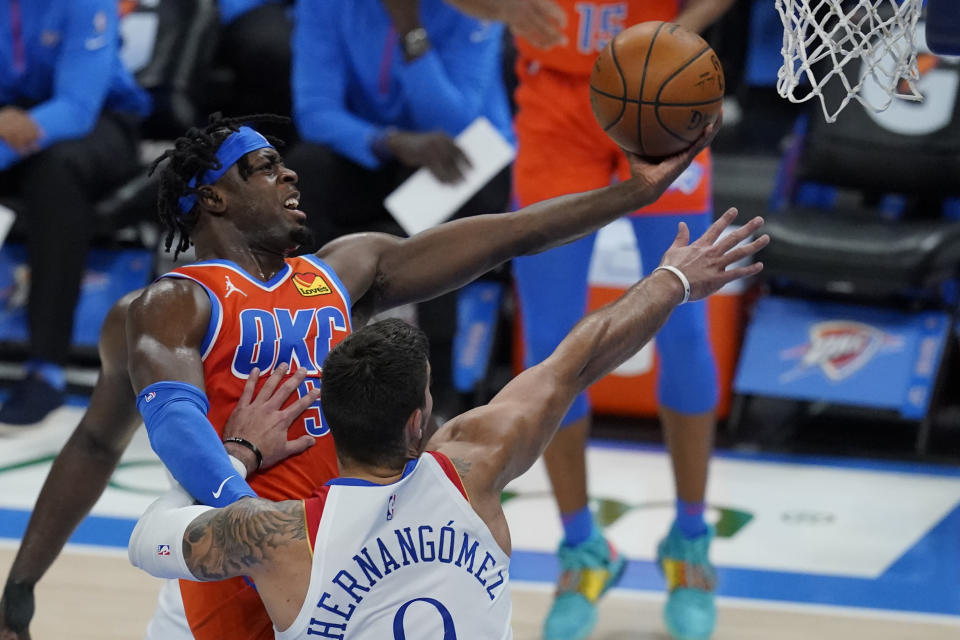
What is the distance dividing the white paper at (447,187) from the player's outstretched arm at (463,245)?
4.96 ft

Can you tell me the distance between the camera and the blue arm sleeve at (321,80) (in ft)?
17.1

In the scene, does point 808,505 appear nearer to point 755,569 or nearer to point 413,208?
point 755,569

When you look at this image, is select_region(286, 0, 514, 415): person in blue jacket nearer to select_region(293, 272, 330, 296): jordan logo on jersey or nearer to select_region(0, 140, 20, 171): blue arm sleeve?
select_region(0, 140, 20, 171): blue arm sleeve

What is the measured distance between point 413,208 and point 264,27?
231 cm

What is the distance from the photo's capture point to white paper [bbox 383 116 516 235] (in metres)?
4.51

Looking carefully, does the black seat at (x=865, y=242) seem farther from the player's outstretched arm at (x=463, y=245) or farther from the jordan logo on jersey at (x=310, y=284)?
the jordan logo on jersey at (x=310, y=284)

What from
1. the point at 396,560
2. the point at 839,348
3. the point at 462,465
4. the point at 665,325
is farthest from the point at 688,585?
the point at 839,348

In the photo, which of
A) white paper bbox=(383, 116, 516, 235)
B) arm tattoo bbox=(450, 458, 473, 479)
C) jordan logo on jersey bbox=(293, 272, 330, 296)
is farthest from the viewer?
white paper bbox=(383, 116, 516, 235)

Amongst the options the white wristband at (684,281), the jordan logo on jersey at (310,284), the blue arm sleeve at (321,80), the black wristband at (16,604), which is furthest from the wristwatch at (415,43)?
the black wristband at (16,604)

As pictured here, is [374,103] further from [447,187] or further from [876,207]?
[876,207]

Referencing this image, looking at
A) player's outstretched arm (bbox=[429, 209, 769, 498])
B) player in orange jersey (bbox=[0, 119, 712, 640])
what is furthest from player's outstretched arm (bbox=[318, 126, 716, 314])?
player's outstretched arm (bbox=[429, 209, 769, 498])

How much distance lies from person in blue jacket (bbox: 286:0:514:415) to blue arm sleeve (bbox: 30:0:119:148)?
90 centimetres

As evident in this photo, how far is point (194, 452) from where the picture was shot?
7.59ft

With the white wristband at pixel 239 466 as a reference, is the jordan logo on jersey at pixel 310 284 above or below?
above
